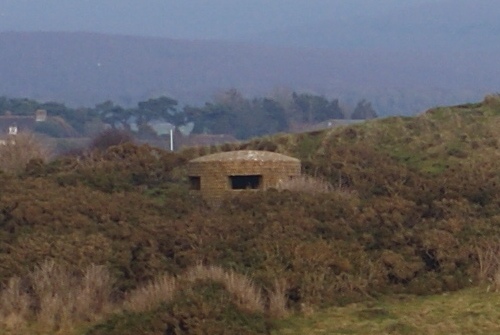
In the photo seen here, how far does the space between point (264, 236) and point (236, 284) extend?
2.51 m

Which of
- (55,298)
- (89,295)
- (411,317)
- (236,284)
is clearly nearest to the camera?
(411,317)

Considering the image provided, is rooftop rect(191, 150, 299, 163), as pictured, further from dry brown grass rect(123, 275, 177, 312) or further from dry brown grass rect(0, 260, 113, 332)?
dry brown grass rect(123, 275, 177, 312)

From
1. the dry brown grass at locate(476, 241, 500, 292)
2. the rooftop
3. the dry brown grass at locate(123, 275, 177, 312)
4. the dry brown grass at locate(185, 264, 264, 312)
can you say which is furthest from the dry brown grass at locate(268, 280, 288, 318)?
the rooftop

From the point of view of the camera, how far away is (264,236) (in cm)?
1864

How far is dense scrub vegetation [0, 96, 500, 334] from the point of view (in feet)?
55.6

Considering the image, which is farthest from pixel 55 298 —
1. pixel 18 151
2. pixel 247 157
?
pixel 18 151

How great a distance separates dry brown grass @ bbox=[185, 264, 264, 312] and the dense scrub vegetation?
163mm

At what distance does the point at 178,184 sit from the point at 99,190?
266cm

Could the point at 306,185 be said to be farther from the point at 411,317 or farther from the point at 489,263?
the point at 411,317

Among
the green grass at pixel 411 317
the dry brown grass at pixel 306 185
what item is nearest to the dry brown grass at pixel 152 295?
the green grass at pixel 411 317

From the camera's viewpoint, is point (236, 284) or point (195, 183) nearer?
point (236, 284)

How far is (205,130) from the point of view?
383 feet

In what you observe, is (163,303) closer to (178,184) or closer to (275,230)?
(275,230)

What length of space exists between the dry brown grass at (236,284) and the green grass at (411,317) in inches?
17.9
